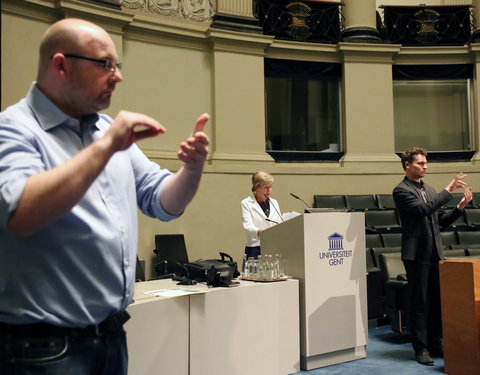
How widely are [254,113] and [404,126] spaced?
3110 millimetres

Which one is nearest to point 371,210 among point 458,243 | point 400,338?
point 458,243

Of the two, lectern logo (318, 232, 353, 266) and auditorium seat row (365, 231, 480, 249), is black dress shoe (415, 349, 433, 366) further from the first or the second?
auditorium seat row (365, 231, 480, 249)

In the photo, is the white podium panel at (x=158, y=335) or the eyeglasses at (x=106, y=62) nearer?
the eyeglasses at (x=106, y=62)

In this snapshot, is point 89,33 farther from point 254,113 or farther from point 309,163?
point 309,163

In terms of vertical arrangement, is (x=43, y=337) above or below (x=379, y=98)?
below

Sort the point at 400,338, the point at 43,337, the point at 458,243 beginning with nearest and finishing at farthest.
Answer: the point at 43,337
the point at 400,338
the point at 458,243

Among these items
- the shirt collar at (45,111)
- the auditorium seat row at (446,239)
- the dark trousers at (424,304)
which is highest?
the shirt collar at (45,111)

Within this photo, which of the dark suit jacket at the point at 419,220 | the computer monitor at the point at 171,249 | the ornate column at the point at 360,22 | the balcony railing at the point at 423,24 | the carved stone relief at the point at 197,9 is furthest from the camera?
the balcony railing at the point at 423,24

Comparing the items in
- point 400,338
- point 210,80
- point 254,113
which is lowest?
point 400,338

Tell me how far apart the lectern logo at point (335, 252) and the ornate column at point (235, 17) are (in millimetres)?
4544

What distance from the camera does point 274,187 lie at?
7.27 metres

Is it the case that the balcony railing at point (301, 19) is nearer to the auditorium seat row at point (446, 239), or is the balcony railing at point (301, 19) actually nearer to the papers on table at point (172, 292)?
the auditorium seat row at point (446, 239)

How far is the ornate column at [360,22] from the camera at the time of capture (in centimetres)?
802

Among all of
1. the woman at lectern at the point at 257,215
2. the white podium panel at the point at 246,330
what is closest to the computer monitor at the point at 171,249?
the woman at lectern at the point at 257,215
